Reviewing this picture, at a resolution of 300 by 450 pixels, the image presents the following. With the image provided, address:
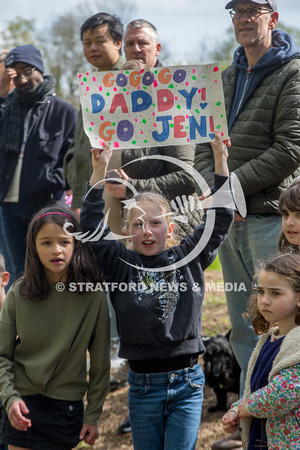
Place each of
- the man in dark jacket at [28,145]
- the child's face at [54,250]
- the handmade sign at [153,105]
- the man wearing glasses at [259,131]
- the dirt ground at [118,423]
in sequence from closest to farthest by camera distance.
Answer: the child's face at [54,250] < the handmade sign at [153,105] < the man wearing glasses at [259,131] < the dirt ground at [118,423] < the man in dark jacket at [28,145]

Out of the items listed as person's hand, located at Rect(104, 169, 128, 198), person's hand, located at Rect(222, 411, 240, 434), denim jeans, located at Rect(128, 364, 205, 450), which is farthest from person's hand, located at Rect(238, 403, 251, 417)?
person's hand, located at Rect(104, 169, 128, 198)

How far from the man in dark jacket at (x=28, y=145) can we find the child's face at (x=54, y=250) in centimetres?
159

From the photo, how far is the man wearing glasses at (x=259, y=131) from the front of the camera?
3078 mm

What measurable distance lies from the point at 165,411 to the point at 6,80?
9.83 feet

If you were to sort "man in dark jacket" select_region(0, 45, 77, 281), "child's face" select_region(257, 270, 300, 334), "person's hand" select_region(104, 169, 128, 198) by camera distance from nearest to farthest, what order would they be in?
"child's face" select_region(257, 270, 300, 334) < "person's hand" select_region(104, 169, 128, 198) < "man in dark jacket" select_region(0, 45, 77, 281)

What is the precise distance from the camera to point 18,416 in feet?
8.12

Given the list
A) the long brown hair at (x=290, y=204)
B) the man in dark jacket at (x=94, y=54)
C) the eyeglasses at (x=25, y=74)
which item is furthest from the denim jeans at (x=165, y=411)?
the eyeglasses at (x=25, y=74)

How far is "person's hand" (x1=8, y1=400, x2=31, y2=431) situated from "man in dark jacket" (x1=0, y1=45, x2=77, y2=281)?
1.89 m

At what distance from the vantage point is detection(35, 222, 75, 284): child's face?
8.87ft

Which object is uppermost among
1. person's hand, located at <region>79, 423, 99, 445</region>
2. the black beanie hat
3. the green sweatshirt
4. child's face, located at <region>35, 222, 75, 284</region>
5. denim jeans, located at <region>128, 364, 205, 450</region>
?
the black beanie hat

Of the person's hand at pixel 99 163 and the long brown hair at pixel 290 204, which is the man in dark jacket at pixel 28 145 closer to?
the person's hand at pixel 99 163

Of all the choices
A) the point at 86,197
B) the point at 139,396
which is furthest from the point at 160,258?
the point at 139,396

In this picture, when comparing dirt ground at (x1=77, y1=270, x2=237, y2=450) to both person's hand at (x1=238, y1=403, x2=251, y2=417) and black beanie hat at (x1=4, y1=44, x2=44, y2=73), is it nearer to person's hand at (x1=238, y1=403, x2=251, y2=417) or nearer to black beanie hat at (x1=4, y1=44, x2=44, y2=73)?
person's hand at (x1=238, y1=403, x2=251, y2=417)

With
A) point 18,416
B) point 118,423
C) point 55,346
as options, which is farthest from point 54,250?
point 118,423
